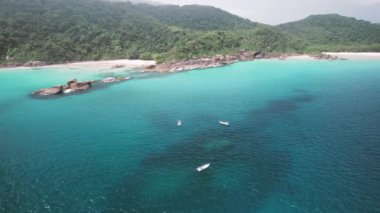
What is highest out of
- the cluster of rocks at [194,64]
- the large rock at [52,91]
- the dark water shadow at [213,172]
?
the cluster of rocks at [194,64]

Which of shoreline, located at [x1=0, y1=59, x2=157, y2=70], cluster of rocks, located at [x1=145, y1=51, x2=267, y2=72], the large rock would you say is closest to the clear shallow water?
the large rock

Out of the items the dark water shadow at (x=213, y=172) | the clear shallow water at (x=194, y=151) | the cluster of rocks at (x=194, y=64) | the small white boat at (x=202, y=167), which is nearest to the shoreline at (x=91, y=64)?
the cluster of rocks at (x=194, y=64)

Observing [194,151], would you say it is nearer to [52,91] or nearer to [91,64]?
[52,91]

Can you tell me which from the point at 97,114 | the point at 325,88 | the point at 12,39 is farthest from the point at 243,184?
the point at 12,39

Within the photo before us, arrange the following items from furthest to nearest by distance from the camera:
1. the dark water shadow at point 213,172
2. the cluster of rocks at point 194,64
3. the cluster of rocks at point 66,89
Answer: the cluster of rocks at point 194,64
the cluster of rocks at point 66,89
the dark water shadow at point 213,172

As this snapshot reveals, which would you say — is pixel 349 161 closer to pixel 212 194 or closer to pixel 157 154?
pixel 212 194

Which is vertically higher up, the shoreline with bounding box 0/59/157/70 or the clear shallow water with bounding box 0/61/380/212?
the shoreline with bounding box 0/59/157/70

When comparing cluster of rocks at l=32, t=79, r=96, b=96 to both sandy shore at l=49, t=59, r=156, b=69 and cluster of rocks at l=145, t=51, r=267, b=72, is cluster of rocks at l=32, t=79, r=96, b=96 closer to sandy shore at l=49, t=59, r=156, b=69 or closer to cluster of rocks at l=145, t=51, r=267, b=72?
cluster of rocks at l=145, t=51, r=267, b=72

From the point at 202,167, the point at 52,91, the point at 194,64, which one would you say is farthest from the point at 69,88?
the point at 202,167

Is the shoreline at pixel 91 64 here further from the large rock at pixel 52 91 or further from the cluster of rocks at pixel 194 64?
the large rock at pixel 52 91
